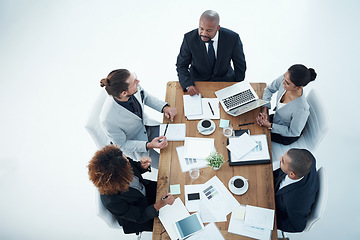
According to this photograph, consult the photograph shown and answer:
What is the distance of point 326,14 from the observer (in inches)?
162

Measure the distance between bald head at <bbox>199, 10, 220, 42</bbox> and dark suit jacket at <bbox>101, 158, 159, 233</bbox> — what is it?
128cm

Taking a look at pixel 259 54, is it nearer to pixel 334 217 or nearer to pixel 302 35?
pixel 302 35

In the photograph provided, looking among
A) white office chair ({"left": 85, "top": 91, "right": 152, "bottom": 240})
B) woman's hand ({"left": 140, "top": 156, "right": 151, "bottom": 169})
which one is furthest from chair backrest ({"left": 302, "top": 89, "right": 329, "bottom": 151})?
white office chair ({"left": 85, "top": 91, "right": 152, "bottom": 240})

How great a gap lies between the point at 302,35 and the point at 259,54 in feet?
2.24

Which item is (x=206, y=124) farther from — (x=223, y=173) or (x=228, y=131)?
(x=223, y=173)

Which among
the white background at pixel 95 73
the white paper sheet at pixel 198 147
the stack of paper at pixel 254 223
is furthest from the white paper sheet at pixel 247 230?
the white background at pixel 95 73

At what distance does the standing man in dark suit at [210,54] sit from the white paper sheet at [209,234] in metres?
1.13

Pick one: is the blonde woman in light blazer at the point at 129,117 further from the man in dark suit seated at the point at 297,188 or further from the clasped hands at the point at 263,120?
the man in dark suit seated at the point at 297,188

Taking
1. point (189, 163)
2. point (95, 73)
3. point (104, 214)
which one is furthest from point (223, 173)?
point (95, 73)

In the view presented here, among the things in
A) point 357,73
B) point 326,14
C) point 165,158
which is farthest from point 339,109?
point 165,158

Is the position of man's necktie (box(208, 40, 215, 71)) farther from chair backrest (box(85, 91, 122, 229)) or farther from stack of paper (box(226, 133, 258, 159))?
chair backrest (box(85, 91, 122, 229))

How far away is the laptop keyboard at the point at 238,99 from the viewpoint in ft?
7.78

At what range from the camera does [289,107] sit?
2.29 metres

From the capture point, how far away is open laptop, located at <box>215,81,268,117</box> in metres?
2.33
